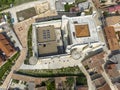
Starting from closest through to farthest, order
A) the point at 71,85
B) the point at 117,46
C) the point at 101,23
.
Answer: the point at 71,85
the point at 117,46
the point at 101,23

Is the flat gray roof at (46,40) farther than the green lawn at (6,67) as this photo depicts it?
Yes

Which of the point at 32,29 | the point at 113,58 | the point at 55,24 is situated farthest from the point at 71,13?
the point at 113,58

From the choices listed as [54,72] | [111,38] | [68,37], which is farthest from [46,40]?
[111,38]

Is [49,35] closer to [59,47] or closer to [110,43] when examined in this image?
[59,47]

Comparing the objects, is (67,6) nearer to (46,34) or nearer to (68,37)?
(68,37)

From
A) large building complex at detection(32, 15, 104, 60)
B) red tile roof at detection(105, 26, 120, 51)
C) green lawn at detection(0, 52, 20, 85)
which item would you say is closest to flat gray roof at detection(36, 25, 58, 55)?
large building complex at detection(32, 15, 104, 60)

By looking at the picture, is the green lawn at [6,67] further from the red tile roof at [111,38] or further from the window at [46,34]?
the red tile roof at [111,38]

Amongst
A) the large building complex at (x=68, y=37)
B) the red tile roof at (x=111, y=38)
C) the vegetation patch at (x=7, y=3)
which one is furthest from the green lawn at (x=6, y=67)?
the red tile roof at (x=111, y=38)

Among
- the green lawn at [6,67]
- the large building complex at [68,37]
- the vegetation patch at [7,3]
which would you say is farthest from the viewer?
the vegetation patch at [7,3]

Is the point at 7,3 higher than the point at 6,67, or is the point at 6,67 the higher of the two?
the point at 7,3

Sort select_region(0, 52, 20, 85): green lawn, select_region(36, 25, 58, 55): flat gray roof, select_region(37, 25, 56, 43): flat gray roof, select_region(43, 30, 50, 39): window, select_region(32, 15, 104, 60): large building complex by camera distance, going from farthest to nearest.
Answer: select_region(43, 30, 50, 39): window → select_region(37, 25, 56, 43): flat gray roof → select_region(36, 25, 58, 55): flat gray roof → select_region(0, 52, 20, 85): green lawn → select_region(32, 15, 104, 60): large building complex

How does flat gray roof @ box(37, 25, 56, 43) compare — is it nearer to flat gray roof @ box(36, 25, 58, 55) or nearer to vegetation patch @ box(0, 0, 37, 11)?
flat gray roof @ box(36, 25, 58, 55)
